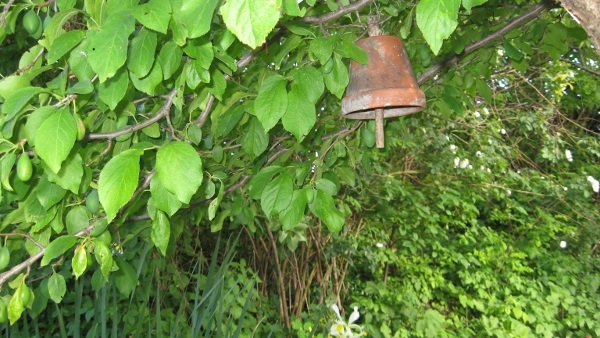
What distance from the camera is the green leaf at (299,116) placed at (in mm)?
1243

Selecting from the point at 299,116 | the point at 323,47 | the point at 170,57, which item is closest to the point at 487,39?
the point at 323,47

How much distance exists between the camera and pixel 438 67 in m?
2.00

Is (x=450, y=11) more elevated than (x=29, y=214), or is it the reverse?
(x=450, y=11)

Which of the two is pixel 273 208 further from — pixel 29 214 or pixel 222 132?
pixel 29 214

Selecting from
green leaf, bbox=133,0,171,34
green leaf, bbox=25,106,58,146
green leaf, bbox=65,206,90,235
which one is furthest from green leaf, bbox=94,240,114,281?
green leaf, bbox=133,0,171,34

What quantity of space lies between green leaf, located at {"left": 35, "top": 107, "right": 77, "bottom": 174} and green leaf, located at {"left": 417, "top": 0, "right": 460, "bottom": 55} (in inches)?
22.3

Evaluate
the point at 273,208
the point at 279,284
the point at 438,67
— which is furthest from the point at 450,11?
the point at 279,284

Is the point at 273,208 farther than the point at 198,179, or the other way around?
the point at 273,208

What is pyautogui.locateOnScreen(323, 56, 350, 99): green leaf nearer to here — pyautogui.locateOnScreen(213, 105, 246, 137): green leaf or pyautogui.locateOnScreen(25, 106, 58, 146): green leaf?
pyautogui.locateOnScreen(213, 105, 246, 137): green leaf

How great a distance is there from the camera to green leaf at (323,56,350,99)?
139 centimetres

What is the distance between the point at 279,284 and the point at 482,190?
2070 mm

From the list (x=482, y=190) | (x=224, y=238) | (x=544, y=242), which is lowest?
(x=544, y=242)

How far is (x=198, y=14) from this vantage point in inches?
33.7

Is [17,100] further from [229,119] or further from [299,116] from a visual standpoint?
[229,119]
